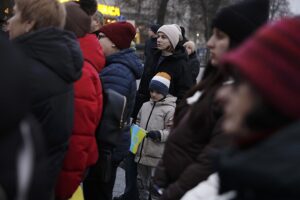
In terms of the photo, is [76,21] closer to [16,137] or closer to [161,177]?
[161,177]

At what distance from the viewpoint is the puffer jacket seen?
4926 mm

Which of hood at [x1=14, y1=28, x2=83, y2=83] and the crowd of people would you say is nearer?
the crowd of people

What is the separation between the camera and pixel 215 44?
275 cm

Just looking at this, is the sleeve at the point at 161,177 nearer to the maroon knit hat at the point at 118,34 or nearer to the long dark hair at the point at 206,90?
the long dark hair at the point at 206,90

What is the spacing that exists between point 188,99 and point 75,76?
627mm

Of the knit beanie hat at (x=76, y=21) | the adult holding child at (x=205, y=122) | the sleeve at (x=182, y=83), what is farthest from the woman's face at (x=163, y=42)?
the adult holding child at (x=205, y=122)

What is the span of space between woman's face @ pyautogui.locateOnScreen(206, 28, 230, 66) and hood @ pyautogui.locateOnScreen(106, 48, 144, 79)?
5.25 ft

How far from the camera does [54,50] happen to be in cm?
265

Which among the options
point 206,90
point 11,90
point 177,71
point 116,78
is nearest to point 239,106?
point 11,90

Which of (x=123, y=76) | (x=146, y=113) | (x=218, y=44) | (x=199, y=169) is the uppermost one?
(x=218, y=44)

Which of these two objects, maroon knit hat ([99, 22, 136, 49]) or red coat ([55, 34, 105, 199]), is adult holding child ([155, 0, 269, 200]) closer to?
red coat ([55, 34, 105, 199])

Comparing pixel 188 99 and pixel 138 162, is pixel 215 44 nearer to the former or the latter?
pixel 188 99

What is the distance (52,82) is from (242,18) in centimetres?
102

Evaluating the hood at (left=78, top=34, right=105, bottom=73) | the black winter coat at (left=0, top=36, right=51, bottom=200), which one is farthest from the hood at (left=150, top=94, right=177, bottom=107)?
the black winter coat at (left=0, top=36, right=51, bottom=200)
